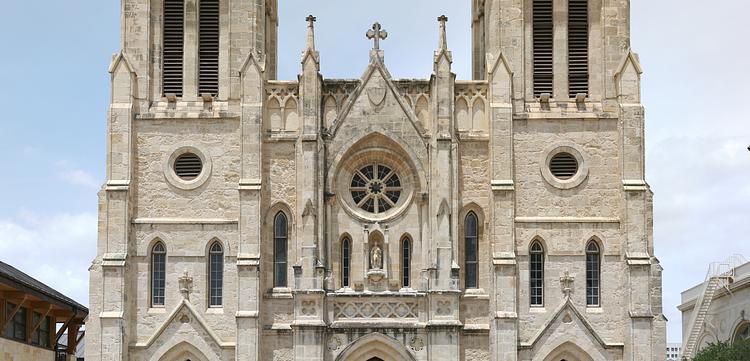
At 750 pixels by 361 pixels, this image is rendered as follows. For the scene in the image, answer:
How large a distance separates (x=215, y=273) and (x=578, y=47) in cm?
1634

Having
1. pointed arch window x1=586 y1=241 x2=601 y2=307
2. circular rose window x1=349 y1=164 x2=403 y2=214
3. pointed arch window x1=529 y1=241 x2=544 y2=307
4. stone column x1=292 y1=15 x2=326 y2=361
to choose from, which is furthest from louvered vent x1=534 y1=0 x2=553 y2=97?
stone column x1=292 y1=15 x2=326 y2=361

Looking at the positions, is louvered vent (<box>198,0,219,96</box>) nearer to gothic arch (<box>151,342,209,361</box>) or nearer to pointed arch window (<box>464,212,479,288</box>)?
gothic arch (<box>151,342,209,361</box>)

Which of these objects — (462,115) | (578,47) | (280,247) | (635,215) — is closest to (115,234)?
(280,247)

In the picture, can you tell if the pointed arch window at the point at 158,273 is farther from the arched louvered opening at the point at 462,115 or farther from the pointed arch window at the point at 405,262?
the arched louvered opening at the point at 462,115

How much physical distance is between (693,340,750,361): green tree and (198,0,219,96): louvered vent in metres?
20.7

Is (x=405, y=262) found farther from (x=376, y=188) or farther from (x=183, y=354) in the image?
(x=183, y=354)

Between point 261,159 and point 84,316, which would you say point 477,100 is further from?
point 84,316

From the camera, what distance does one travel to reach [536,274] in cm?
4919

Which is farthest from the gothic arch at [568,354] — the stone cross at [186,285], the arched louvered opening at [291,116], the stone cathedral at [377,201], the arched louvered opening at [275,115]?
the stone cross at [186,285]

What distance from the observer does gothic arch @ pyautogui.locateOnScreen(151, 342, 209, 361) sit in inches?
1901

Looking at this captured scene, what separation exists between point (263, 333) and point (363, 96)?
963 cm

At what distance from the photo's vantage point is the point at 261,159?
49312 millimetres

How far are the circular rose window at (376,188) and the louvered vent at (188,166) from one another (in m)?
5.84

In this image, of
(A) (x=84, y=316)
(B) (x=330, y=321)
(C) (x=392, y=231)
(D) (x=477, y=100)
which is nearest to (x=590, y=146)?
(D) (x=477, y=100)
